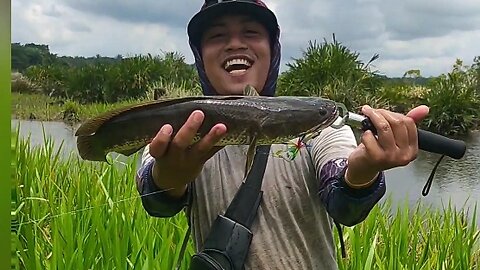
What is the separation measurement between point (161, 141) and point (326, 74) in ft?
9.38

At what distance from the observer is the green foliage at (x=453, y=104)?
25.4 feet

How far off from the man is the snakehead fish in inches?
3.6

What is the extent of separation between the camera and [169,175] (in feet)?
2.66

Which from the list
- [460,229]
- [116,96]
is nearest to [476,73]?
[116,96]

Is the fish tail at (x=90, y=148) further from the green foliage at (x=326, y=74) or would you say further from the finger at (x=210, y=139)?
the green foliage at (x=326, y=74)

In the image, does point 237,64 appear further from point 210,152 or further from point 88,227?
point 88,227

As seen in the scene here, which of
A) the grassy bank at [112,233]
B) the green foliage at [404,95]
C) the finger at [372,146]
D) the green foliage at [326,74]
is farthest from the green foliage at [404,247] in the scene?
the green foliage at [404,95]

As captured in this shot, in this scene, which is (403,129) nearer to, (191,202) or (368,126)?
→ (368,126)

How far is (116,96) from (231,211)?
8.31 ft

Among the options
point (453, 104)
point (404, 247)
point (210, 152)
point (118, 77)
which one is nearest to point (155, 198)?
point (210, 152)

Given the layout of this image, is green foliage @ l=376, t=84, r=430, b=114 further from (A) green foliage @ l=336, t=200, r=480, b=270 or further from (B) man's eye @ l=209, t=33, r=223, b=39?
(B) man's eye @ l=209, t=33, r=223, b=39

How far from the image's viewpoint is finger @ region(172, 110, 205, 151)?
26.4 inches

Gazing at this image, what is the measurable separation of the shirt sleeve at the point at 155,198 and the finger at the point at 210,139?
0.14 metres

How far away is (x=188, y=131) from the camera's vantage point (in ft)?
2.25
